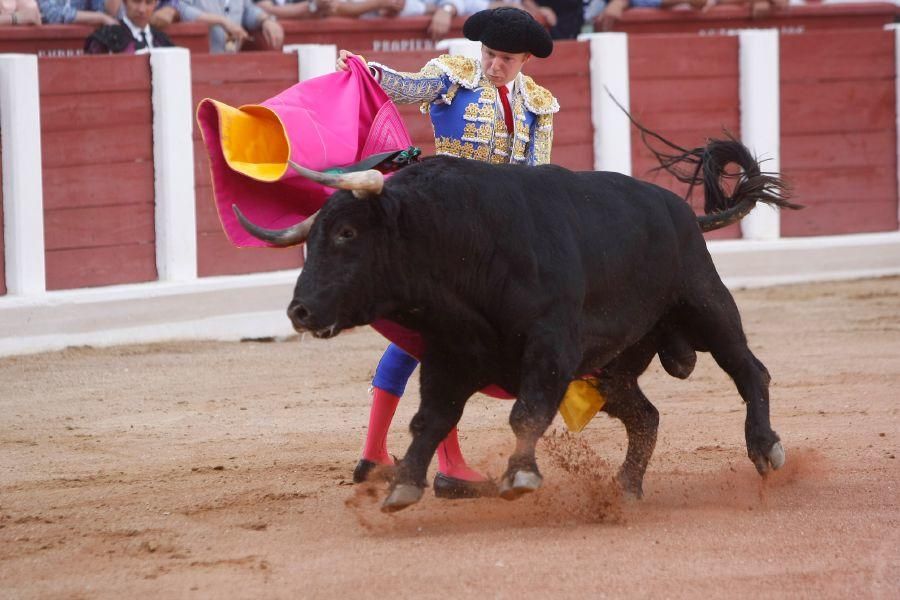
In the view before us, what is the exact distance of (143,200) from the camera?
21.8 feet

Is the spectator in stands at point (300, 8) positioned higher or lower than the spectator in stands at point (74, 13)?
higher

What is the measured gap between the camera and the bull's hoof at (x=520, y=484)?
10.4ft

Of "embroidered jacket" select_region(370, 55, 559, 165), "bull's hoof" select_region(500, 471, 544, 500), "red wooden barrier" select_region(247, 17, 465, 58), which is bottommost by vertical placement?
"bull's hoof" select_region(500, 471, 544, 500)

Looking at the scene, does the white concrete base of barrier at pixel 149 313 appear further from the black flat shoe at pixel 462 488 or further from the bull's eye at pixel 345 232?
the bull's eye at pixel 345 232

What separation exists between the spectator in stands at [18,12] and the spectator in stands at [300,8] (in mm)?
1247

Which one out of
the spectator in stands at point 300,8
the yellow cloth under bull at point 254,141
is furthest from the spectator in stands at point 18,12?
the yellow cloth under bull at point 254,141

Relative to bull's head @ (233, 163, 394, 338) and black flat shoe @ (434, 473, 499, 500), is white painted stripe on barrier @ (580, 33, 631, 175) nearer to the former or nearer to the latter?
black flat shoe @ (434, 473, 499, 500)

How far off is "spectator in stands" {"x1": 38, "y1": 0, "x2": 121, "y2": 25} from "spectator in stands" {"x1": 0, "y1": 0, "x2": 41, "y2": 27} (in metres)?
0.11

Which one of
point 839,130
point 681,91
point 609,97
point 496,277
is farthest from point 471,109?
point 839,130

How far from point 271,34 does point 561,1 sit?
172cm

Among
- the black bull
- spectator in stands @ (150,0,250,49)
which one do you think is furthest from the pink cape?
spectator in stands @ (150,0,250,49)

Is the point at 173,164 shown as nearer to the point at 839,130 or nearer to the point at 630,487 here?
the point at 630,487

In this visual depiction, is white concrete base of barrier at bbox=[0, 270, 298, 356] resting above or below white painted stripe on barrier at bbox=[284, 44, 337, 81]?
below

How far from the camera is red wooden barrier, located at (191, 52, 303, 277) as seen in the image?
6691 mm
